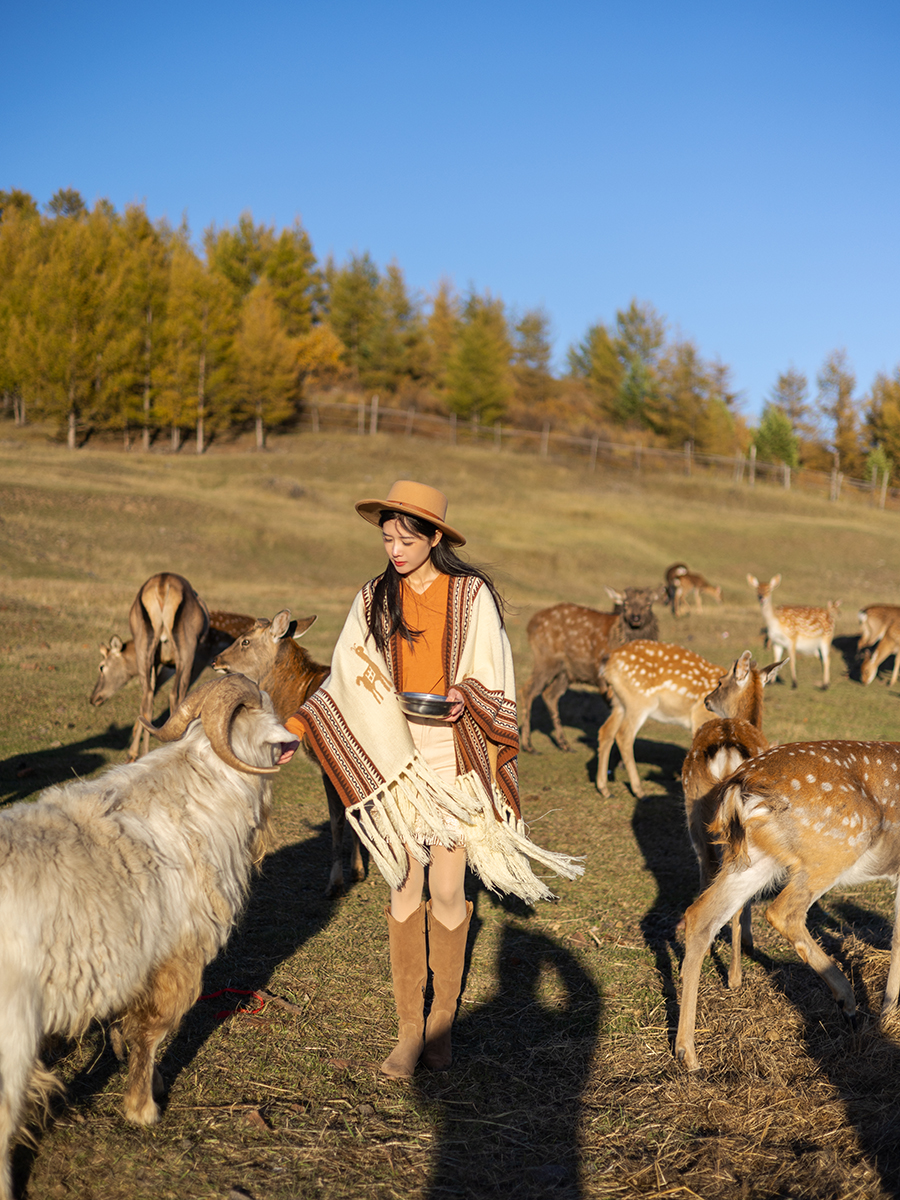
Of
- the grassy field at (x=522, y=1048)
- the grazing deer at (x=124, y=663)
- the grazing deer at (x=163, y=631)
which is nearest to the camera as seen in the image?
the grassy field at (x=522, y=1048)

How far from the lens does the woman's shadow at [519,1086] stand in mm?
3160

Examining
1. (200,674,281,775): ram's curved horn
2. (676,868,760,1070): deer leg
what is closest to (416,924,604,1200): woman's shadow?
(676,868,760,1070): deer leg

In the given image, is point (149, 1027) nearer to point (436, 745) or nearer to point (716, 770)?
point (436, 745)

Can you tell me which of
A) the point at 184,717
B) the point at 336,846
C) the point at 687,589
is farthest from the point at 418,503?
the point at 687,589

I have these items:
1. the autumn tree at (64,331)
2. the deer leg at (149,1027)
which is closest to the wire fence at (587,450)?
the autumn tree at (64,331)

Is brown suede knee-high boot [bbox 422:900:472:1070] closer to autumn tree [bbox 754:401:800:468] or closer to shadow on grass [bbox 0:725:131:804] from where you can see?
shadow on grass [bbox 0:725:131:804]

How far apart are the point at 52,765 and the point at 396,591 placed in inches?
219

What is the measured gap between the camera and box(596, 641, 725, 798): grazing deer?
8.58 metres

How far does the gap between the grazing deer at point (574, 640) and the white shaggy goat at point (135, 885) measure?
7.26 m

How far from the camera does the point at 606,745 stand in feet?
29.5

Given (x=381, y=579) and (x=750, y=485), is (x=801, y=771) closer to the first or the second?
(x=381, y=579)

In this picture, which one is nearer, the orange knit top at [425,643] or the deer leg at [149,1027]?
the deer leg at [149,1027]

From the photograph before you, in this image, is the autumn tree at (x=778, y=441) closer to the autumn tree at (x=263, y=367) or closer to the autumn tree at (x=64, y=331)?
the autumn tree at (x=263, y=367)

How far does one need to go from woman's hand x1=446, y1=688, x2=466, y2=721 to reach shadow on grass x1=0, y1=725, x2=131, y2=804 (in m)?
4.38
